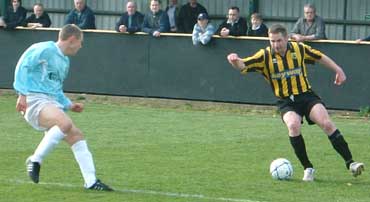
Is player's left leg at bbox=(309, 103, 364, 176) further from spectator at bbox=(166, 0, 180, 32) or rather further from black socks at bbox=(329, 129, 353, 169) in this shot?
spectator at bbox=(166, 0, 180, 32)

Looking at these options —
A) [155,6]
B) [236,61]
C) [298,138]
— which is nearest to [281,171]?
[298,138]

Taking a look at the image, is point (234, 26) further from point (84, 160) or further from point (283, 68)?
point (84, 160)

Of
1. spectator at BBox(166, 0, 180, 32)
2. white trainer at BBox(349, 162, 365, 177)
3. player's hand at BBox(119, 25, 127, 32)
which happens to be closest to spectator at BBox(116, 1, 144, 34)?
player's hand at BBox(119, 25, 127, 32)

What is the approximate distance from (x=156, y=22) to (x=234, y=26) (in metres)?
1.62

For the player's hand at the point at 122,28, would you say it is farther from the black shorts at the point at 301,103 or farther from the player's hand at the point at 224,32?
the black shorts at the point at 301,103

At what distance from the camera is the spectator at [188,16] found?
2097 centimetres

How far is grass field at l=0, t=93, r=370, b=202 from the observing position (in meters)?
10.5

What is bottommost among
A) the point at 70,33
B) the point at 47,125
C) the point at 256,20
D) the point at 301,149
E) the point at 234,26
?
the point at 301,149

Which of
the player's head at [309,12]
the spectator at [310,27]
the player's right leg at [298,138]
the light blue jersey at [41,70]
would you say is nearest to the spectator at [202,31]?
the spectator at [310,27]

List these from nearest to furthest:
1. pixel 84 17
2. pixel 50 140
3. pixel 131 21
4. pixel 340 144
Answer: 1. pixel 50 140
2. pixel 340 144
3. pixel 131 21
4. pixel 84 17

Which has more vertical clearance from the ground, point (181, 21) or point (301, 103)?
point (181, 21)

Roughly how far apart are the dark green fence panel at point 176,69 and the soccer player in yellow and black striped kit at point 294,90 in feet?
23.2

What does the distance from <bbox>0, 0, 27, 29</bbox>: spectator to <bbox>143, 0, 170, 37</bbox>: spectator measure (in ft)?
8.96

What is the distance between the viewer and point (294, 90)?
11.7 metres
